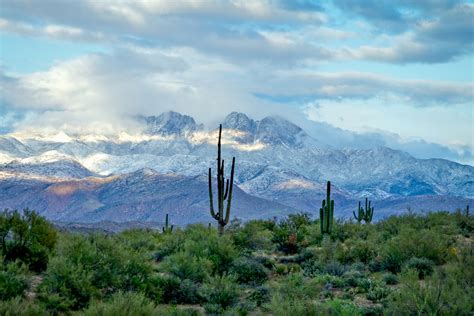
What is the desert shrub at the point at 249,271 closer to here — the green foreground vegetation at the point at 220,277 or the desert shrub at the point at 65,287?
the green foreground vegetation at the point at 220,277

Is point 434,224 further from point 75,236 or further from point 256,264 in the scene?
point 75,236

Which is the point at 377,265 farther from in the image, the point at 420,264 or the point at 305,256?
the point at 305,256

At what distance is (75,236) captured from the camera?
69.3 ft

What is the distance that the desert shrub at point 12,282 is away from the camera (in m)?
17.0

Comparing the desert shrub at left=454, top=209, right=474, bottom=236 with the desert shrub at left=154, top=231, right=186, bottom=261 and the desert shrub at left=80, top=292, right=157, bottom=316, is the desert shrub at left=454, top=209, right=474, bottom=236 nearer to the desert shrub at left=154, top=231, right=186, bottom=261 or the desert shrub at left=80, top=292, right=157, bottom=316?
the desert shrub at left=154, top=231, right=186, bottom=261

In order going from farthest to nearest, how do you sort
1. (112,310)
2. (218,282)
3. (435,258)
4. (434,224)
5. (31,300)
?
(434,224), (435,258), (218,282), (31,300), (112,310)

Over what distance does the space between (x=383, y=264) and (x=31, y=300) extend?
43.0 ft

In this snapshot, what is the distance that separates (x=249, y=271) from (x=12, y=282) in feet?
29.7

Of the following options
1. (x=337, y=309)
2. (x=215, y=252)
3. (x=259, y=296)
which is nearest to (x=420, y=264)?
(x=259, y=296)

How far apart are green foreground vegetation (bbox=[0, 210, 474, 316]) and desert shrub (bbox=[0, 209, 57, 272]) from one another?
3 centimetres

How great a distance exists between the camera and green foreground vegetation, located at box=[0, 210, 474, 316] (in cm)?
1575

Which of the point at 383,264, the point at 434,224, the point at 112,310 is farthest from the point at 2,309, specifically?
the point at 434,224

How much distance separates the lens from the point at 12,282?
1742 cm

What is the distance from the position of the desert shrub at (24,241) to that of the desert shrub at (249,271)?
6.20 m
